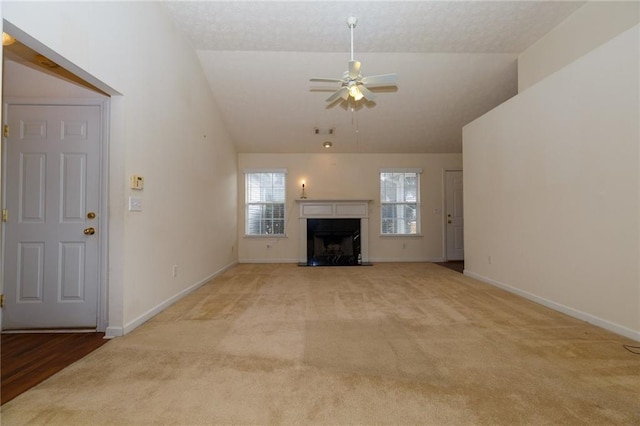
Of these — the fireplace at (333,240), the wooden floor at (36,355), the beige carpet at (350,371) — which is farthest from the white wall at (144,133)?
the fireplace at (333,240)

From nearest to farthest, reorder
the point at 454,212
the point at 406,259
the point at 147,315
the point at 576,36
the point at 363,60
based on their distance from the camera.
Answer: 1. the point at 147,315
2. the point at 576,36
3. the point at 363,60
4. the point at 406,259
5. the point at 454,212

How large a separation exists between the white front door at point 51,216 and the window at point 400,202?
5674 mm

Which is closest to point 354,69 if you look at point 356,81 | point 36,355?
point 356,81

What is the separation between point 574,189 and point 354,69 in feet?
8.54

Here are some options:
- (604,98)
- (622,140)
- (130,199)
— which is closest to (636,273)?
(622,140)

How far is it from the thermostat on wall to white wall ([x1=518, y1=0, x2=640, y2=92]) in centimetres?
521

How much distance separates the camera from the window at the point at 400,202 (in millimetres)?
7113

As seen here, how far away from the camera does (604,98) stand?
2668 millimetres

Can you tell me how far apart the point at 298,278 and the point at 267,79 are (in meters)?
3.38

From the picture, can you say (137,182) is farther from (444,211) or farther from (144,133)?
(444,211)

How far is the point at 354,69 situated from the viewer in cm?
332

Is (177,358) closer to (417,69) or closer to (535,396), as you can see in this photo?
(535,396)

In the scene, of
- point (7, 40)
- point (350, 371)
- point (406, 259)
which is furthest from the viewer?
point (406, 259)

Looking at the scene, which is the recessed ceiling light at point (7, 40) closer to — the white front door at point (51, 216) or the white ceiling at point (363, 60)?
the white front door at point (51, 216)
